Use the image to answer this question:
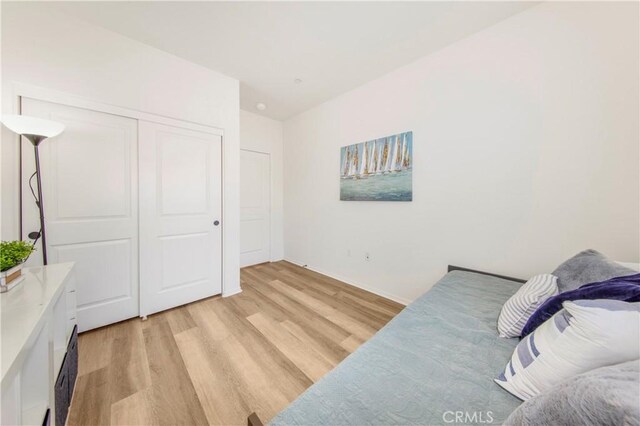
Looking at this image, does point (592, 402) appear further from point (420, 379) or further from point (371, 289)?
point (371, 289)

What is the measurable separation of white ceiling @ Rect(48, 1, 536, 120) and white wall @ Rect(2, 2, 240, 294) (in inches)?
4.7

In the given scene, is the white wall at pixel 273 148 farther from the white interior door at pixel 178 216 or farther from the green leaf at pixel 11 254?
the green leaf at pixel 11 254

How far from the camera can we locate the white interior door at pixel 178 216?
2.13 m

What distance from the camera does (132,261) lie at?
2088 millimetres

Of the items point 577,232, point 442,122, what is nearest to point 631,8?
point 442,122

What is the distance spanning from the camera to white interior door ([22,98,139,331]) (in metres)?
1.72

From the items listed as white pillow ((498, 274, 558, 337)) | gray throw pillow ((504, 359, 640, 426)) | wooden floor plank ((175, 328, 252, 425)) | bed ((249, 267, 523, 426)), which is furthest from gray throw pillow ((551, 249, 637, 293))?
wooden floor plank ((175, 328, 252, 425))

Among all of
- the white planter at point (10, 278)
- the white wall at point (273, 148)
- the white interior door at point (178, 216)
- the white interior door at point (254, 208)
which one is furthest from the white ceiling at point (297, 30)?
the white planter at point (10, 278)

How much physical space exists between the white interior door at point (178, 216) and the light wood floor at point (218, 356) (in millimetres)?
250

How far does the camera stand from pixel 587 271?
1112mm

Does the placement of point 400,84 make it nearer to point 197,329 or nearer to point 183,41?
point 183,41

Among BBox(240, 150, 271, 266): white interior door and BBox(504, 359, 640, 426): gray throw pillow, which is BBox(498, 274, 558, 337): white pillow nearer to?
BBox(504, 359, 640, 426): gray throw pillow

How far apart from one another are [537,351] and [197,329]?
229 cm

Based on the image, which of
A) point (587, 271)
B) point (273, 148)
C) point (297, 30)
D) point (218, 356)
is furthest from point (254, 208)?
point (587, 271)
